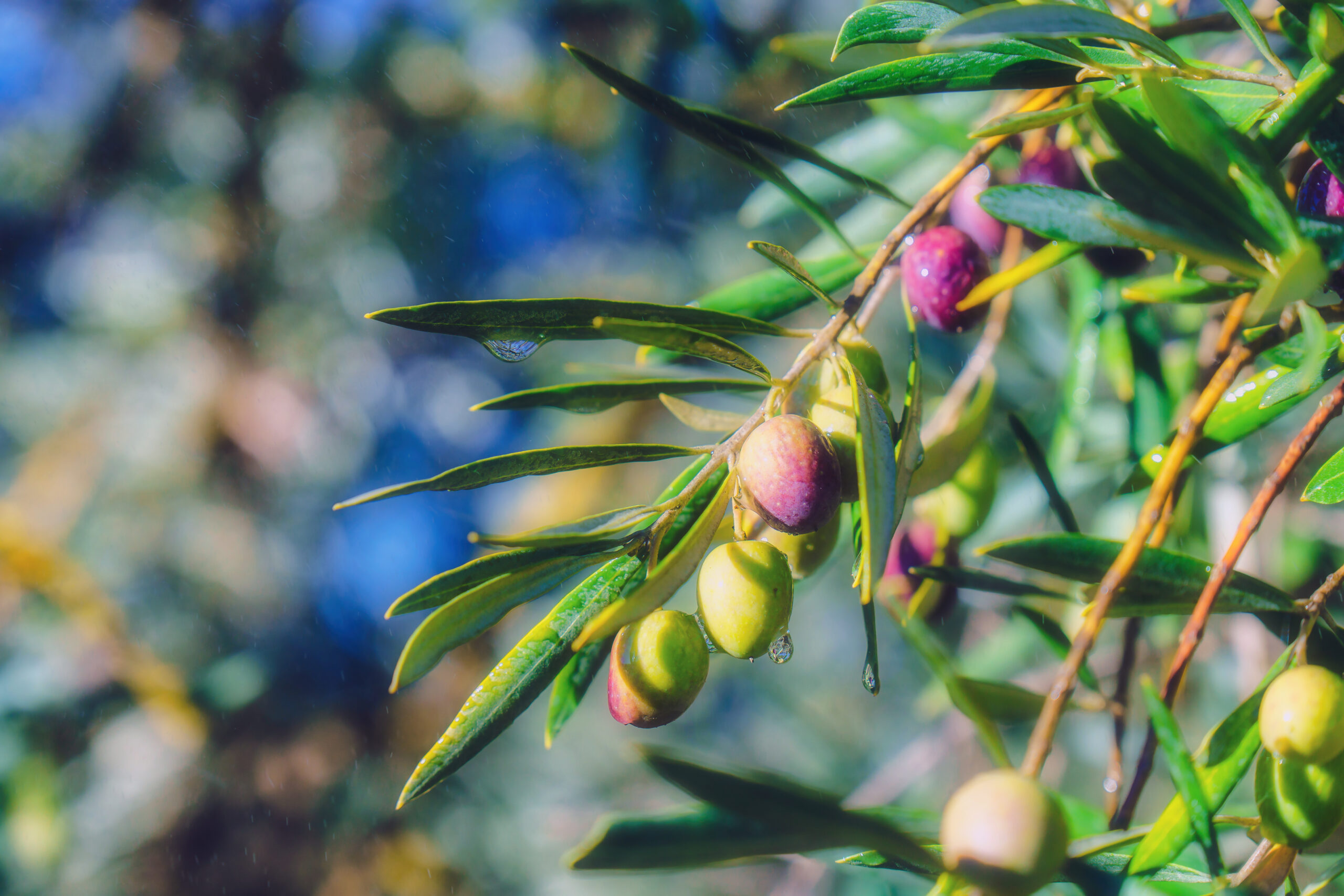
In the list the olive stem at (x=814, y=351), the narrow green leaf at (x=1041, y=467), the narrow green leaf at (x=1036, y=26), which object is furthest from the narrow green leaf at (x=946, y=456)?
the narrow green leaf at (x=1036, y=26)

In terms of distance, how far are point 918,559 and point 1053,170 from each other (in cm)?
30

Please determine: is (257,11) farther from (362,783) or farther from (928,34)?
(928,34)

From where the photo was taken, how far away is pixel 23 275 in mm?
1743

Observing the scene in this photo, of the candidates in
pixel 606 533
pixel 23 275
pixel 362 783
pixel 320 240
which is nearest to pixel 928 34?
pixel 606 533

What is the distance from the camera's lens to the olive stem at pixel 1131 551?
0.30 meters

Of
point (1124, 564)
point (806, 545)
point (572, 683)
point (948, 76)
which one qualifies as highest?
point (948, 76)

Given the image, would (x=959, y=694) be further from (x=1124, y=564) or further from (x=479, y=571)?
(x=479, y=571)

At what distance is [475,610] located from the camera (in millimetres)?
406

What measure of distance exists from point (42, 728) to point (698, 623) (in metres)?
1.66

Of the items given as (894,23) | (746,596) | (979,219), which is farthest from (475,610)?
(979,219)

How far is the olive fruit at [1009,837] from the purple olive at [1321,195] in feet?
0.88

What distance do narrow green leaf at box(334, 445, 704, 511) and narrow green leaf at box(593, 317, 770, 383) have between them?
0.05 m

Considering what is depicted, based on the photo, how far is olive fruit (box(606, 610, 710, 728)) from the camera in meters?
0.39

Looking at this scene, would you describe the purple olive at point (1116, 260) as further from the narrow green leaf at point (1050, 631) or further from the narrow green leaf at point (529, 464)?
the narrow green leaf at point (529, 464)
